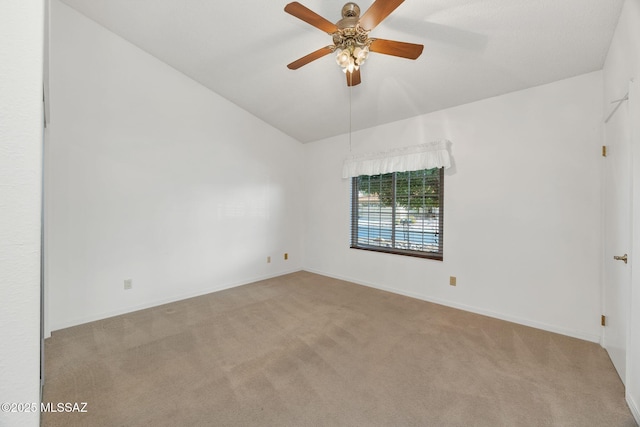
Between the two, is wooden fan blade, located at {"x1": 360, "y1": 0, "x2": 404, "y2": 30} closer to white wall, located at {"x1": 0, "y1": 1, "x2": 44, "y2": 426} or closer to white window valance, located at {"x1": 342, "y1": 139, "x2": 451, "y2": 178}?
white wall, located at {"x1": 0, "y1": 1, "x2": 44, "y2": 426}

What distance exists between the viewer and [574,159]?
2543 millimetres

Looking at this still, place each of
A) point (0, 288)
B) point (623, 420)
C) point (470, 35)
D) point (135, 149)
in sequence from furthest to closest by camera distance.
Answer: point (135, 149) → point (470, 35) → point (623, 420) → point (0, 288)

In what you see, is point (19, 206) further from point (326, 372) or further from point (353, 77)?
point (353, 77)

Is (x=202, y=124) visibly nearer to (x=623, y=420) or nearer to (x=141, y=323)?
(x=141, y=323)

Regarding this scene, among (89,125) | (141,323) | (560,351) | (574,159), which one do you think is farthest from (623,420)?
(89,125)

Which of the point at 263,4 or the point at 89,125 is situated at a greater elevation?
the point at 263,4

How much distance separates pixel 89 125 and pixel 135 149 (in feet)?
1.50

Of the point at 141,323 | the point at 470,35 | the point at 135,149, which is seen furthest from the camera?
the point at 135,149

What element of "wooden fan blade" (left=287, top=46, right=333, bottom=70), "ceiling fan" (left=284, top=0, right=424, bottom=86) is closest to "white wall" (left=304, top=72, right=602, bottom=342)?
"ceiling fan" (left=284, top=0, right=424, bottom=86)

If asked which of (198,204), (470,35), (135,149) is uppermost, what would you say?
(470,35)

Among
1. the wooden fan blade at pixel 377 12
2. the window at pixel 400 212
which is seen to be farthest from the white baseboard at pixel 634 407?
the wooden fan blade at pixel 377 12

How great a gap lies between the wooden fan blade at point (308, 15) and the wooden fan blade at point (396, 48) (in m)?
0.33

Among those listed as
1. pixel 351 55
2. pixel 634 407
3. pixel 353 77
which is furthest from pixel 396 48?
pixel 634 407

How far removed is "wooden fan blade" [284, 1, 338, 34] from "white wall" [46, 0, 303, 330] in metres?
2.48
